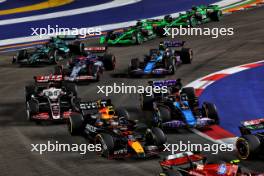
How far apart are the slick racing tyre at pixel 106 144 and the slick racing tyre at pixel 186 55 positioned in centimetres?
1217

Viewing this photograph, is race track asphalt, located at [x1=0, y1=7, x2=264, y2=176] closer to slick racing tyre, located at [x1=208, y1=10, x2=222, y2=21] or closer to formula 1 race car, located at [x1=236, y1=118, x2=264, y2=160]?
formula 1 race car, located at [x1=236, y1=118, x2=264, y2=160]

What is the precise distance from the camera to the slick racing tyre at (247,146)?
1593cm

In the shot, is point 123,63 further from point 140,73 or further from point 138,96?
point 138,96

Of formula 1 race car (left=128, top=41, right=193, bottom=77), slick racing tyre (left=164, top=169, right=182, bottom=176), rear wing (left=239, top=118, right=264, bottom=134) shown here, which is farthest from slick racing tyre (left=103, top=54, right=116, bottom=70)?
slick racing tyre (left=164, top=169, right=182, bottom=176)

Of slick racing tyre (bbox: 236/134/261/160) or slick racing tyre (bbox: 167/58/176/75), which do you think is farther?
slick racing tyre (bbox: 167/58/176/75)

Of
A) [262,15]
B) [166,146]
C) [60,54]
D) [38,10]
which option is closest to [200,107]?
[166,146]

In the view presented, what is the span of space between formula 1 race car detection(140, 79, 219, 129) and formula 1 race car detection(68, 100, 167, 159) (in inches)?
30.4

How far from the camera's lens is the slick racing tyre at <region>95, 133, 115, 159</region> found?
16500 millimetres

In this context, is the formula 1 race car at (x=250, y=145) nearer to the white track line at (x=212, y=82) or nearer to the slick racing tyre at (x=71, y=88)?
the white track line at (x=212, y=82)

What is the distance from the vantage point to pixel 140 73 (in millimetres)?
26203

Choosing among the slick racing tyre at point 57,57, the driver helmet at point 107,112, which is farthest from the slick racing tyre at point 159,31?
the driver helmet at point 107,112

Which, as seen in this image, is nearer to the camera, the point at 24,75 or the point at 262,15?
the point at 24,75

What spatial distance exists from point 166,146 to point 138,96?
623cm

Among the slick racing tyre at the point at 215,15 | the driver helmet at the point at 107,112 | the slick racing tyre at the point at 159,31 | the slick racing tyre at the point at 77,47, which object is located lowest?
the driver helmet at the point at 107,112
